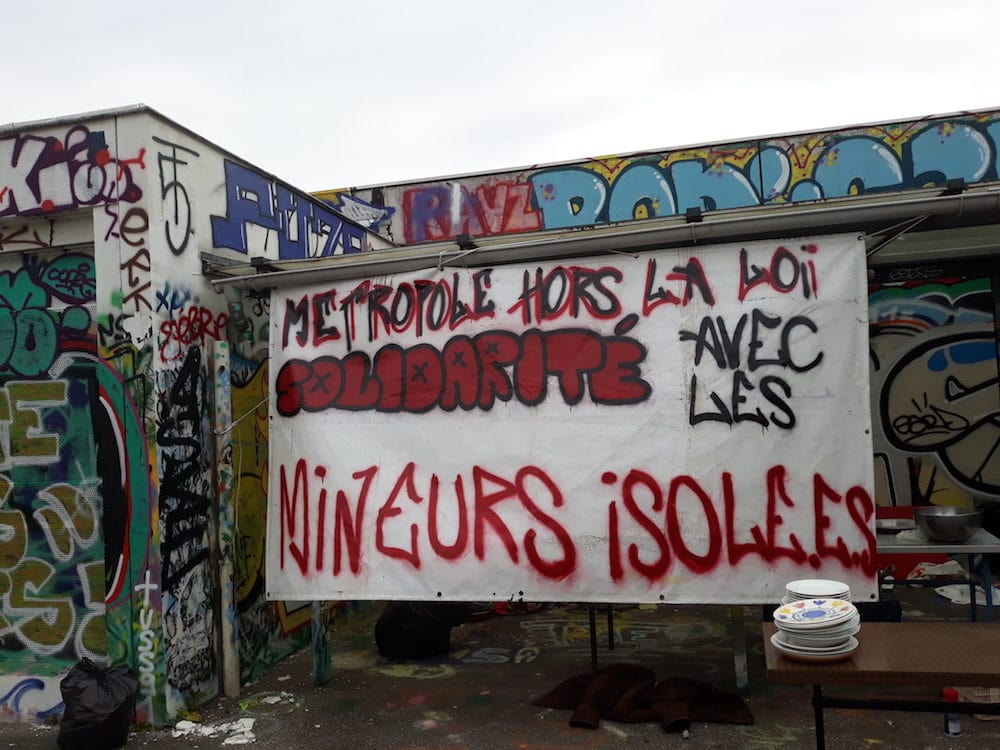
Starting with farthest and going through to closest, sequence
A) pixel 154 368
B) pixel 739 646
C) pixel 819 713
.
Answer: pixel 154 368, pixel 739 646, pixel 819 713

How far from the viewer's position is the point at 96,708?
4887 mm

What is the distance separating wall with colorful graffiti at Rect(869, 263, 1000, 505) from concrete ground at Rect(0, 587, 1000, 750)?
1.73m

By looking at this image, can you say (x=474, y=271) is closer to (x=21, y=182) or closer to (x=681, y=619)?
(x=21, y=182)

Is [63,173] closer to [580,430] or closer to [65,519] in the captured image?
[65,519]

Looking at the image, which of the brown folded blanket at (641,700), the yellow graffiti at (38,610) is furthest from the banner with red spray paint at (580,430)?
the yellow graffiti at (38,610)

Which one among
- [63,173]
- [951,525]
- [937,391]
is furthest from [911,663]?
[937,391]

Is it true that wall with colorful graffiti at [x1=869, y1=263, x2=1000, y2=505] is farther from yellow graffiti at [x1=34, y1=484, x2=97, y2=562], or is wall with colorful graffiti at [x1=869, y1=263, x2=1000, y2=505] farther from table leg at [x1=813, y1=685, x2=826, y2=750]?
yellow graffiti at [x1=34, y1=484, x2=97, y2=562]

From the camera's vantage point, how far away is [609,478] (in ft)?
16.0

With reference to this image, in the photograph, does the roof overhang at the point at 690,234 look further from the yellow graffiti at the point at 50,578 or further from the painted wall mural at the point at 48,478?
the yellow graffiti at the point at 50,578

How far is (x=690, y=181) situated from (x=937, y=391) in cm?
401

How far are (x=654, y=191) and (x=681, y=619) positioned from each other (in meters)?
5.79

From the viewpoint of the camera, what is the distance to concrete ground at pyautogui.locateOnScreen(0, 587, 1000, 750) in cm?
469

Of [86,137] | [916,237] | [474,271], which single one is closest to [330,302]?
[474,271]

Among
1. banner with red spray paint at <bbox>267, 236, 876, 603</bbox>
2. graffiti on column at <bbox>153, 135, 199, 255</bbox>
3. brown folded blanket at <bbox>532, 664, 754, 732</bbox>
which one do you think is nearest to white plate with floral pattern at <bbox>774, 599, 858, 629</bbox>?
banner with red spray paint at <bbox>267, 236, 876, 603</bbox>
